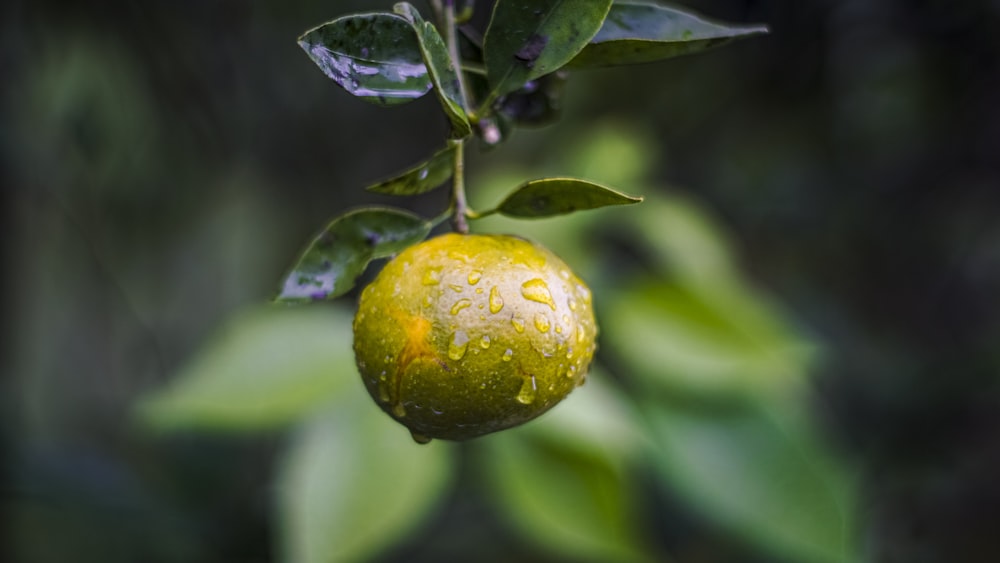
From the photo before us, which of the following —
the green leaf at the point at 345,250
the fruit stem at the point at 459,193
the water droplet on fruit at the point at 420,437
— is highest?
the fruit stem at the point at 459,193

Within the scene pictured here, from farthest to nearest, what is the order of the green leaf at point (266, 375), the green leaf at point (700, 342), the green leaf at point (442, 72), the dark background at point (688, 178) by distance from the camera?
1. the dark background at point (688, 178)
2. the green leaf at point (700, 342)
3. the green leaf at point (266, 375)
4. the green leaf at point (442, 72)

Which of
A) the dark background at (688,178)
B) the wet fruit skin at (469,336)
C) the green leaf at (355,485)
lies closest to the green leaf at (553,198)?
the wet fruit skin at (469,336)

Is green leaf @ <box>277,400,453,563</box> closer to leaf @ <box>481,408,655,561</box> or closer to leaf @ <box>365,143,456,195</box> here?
leaf @ <box>481,408,655,561</box>

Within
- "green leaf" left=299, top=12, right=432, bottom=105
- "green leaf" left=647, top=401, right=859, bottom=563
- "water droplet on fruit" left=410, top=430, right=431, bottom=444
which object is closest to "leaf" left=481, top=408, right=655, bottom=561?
"green leaf" left=647, top=401, right=859, bottom=563

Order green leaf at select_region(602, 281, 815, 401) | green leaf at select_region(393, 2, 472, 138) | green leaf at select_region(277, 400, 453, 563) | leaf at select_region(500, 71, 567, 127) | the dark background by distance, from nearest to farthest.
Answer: green leaf at select_region(393, 2, 472, 138) → leaf at select_region(500, 71, 567, 127) → green leaf at select_region(277, 400, 453, 563) → green leaf at select_region(602, 281, 815, 401) → the dark background

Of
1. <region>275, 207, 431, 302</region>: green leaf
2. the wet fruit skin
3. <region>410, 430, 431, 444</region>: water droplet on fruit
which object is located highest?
<region>275, 207, 431, 302</region>: green leaf

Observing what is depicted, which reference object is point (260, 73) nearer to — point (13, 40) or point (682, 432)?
point (13, 40)

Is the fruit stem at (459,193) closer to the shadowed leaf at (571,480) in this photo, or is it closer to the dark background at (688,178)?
the shadowed leaf at (571,480)

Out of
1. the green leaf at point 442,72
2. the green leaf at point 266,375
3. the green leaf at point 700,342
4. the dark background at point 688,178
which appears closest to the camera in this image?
the green leaf at point 442,72

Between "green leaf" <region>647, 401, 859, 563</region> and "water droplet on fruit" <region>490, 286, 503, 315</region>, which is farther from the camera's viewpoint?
"green leaf" <region>647, 401, 859, 563</region>
